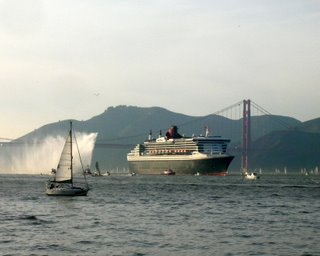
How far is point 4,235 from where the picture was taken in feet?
131

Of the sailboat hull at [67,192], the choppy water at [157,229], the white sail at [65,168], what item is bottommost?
the choppy water at [157,229]

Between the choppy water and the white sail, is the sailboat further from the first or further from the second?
the choppy water

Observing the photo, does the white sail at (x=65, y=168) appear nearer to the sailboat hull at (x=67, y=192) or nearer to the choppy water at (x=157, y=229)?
the sailboat hull at (x=67, y=192)

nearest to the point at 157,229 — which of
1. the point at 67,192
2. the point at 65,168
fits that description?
the point at 67,192

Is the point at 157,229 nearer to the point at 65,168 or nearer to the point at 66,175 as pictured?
the point at 65,168

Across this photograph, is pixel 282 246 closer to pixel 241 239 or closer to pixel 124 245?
pixel 241 239

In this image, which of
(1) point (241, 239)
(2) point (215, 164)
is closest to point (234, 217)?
(1) point (241, 239)

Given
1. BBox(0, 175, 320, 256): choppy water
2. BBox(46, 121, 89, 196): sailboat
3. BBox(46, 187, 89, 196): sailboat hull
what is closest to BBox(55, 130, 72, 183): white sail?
BBox(46, 121, 89, 196): sailboat

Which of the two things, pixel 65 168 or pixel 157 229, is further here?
pixel 65 168

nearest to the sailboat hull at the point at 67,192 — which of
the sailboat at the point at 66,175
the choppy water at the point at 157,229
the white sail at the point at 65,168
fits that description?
the sailboat at the point at 66,175

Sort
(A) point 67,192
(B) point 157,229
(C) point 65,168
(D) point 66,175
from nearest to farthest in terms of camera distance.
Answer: (B) point 157,229, (A) point 67,192, (C) point 65,168, (D) point 66,175

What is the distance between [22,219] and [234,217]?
15256 millimetres

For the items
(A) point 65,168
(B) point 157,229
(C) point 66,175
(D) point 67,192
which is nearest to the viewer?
(B) point 157,229

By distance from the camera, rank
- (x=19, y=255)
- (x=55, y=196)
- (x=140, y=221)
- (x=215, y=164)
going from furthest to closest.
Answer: (x=215, y=164)
(x=55, y=196)
(x=140, y=221)
(x=19, y=255)
